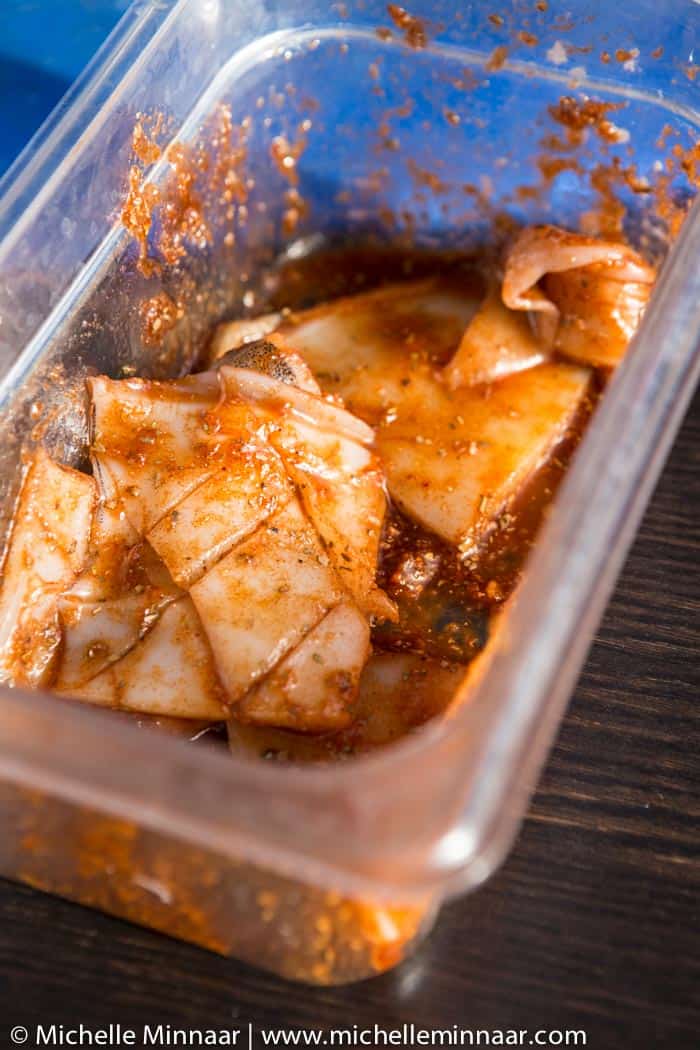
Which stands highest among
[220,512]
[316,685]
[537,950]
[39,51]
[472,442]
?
[39,51]

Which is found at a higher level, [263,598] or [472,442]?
[263,598]

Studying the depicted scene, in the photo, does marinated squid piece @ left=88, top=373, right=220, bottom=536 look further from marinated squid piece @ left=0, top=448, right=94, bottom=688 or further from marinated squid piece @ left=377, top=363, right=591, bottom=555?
marinated squid piece @ left=377, top=363, right=591, bottom=555

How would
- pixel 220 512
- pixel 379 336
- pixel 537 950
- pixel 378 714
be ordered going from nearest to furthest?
pixel 537 950 < pixel 378 714 < pixel 220 512 < pixel 379 336

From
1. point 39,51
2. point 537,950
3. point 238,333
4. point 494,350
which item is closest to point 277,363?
point 238,333

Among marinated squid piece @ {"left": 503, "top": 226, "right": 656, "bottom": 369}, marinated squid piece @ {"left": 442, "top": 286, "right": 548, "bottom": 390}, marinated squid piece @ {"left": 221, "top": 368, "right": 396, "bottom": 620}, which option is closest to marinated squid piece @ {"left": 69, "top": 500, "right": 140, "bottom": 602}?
marinated squid piece @ {"left": 221, "top": 368, "right": 396, "bottom": 620}

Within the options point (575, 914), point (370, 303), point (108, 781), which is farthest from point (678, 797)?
point (370, 303)

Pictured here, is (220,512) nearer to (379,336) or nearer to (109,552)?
(109,552)
